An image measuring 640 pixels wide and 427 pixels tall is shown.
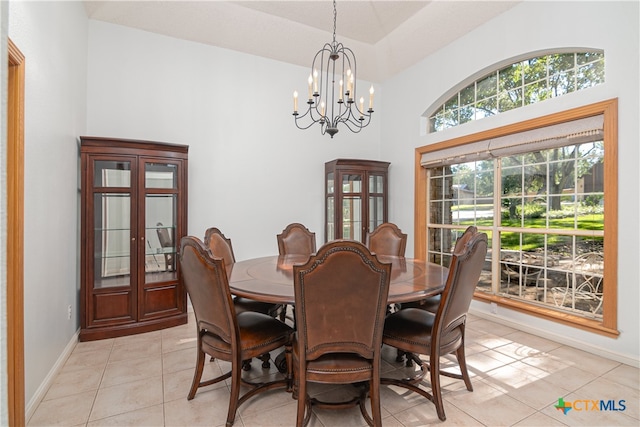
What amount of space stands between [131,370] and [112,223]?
150 centimetres

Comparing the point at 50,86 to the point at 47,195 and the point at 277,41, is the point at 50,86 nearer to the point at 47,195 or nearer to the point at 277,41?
the point at 47,195

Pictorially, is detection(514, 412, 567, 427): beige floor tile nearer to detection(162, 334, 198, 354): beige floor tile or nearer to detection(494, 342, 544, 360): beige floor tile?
detection(494, 342, 544, 360): beige floor tile

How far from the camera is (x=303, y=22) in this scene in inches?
155

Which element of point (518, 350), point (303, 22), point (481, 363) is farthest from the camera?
point (303, 22)

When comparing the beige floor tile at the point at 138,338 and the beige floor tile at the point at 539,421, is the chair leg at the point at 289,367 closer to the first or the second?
the beige floor tile at the point at 539,421

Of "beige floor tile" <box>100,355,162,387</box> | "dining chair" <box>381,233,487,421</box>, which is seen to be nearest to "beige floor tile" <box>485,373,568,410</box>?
"dining chair" <box>381,233,487,421</box>

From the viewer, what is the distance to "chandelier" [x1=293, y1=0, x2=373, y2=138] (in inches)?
98.3

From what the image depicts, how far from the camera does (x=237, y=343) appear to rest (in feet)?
6.12

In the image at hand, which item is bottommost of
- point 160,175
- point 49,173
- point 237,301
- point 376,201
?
point 237,301

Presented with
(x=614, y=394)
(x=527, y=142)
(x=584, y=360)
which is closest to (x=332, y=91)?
(x=527, y=142)

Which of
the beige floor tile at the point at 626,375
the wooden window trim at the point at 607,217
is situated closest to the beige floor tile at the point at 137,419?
the beige floor tile at the point at 626,375

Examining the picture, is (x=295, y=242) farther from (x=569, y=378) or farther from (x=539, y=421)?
(x=569, y=378)

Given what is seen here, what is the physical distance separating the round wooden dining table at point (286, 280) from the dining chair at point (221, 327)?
155 millimetres

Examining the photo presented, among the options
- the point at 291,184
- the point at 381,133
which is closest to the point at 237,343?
the point at 291,184
